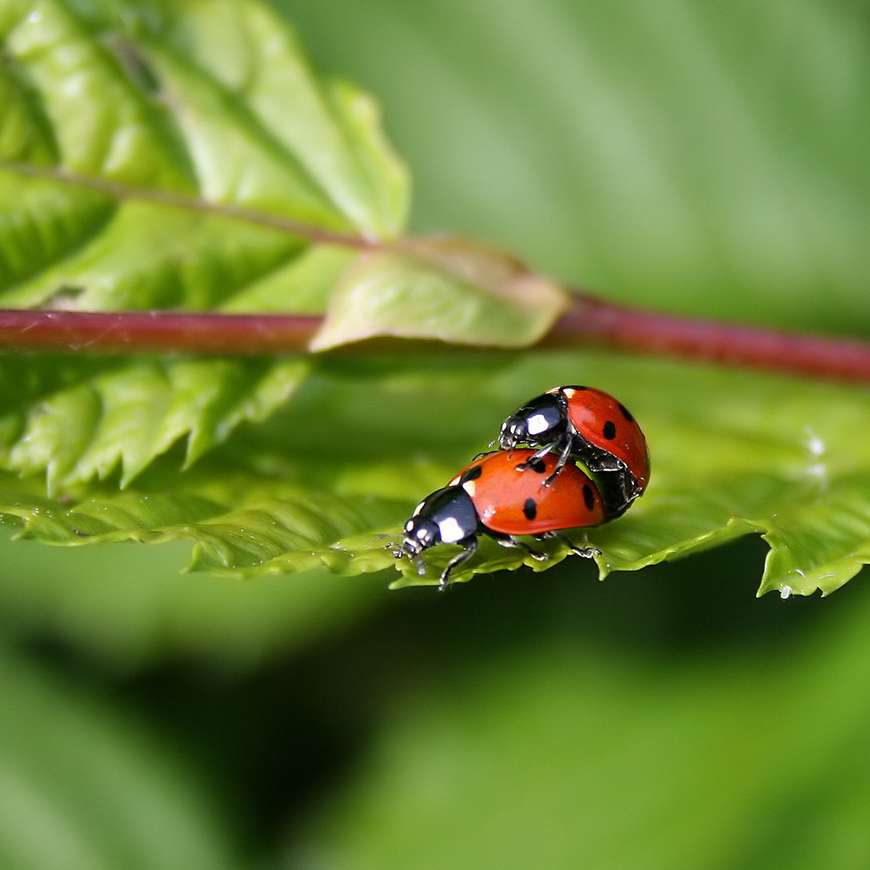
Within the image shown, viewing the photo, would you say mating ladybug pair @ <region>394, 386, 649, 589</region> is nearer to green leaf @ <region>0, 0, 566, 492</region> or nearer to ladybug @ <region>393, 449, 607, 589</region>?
ladybug @ <region>393, 449, 607, 589</region>

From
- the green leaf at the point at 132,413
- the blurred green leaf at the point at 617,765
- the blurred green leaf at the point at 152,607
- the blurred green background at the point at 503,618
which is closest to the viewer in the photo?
the green leaf at the point at 132,413

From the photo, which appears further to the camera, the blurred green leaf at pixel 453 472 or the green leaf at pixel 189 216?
the green leaf at pixel 189 216

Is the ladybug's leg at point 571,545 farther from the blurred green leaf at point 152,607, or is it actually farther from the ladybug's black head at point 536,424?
the blurred green leaf at point 152,607

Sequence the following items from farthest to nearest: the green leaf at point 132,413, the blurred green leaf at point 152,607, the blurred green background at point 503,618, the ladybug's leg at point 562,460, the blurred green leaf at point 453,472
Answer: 1. the blurred green leaf at point 152,607
2. the blurred green background at point 503,618
3. the ladybug's leg at point 562,460
4. the green leaf at point 132,413
5. the blurred green leaf at point 453,472

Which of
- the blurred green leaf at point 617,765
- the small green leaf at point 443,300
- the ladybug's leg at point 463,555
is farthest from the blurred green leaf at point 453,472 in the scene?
the blurred green leaf at point 617,765

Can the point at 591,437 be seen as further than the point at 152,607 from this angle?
No

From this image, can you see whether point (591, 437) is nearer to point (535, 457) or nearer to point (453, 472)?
point (535, 457)

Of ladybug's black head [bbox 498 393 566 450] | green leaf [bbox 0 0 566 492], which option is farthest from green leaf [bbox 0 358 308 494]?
ladybug's black head [bbox 498 393 566 450]

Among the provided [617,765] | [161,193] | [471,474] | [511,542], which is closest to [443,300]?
[471,474]
